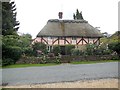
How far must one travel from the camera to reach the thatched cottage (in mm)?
41688

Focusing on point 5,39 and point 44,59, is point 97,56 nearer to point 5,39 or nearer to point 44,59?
point 44,59

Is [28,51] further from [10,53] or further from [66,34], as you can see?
[66,34]

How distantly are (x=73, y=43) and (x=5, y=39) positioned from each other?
1749cm

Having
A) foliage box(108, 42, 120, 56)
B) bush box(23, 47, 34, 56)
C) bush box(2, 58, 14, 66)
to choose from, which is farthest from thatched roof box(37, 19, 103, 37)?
bush box(2, 58, 14, 66)

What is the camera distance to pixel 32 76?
16625 mm

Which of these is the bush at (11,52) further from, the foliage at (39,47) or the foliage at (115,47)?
the foliage at (115,47)

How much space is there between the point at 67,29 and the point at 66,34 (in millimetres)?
994

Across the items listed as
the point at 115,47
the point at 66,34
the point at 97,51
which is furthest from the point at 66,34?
the point at 97,51

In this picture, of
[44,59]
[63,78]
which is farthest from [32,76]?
[44,59]

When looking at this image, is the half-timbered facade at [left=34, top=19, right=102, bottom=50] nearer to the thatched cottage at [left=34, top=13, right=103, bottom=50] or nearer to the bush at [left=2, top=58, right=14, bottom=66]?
the thatched cottage at [left=34, top=13, right=103, bottom=50]

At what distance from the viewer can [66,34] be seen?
137 feet

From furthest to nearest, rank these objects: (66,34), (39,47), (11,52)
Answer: (66,34), (39,47), (11,52)

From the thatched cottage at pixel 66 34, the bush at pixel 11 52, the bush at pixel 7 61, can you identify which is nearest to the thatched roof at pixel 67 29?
the thatched cottage at pixel 66 34

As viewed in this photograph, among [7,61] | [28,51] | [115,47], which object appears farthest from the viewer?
[115,47]
